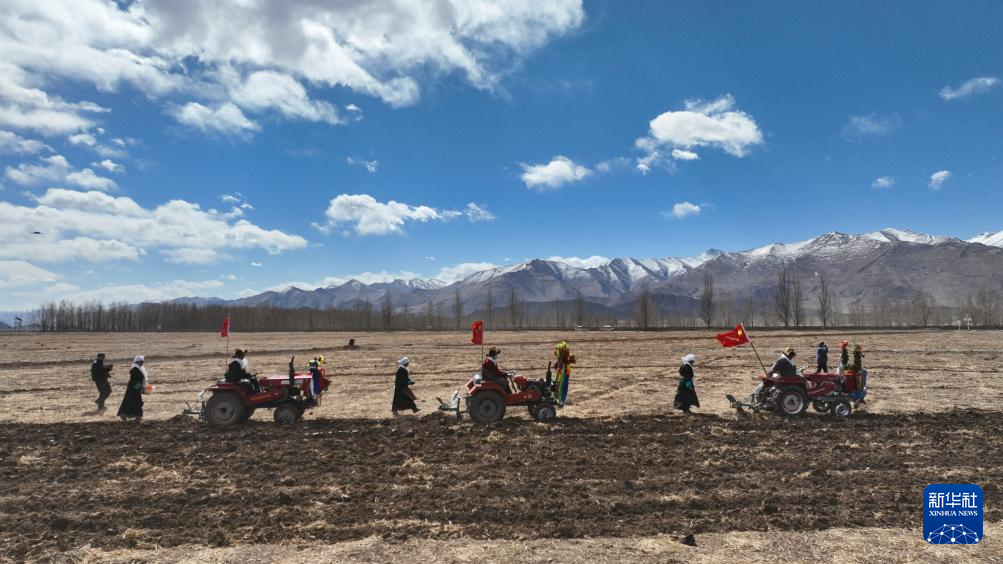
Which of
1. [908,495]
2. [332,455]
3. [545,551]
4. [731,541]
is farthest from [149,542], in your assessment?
[908,495]

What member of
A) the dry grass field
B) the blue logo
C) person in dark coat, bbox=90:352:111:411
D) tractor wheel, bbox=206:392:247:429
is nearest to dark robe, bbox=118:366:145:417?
the dry grass field

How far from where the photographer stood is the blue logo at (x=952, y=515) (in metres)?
5.76

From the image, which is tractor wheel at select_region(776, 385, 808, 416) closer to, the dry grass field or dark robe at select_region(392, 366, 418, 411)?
the dry grass field

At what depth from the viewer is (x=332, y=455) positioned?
9.05m

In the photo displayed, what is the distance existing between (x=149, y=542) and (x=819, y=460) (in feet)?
31.7

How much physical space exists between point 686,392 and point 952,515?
643 cm

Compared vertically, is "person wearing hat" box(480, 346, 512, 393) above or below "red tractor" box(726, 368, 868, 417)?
above

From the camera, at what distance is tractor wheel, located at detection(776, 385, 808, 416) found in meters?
12.0

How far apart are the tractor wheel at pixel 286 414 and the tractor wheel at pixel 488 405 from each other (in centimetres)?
403

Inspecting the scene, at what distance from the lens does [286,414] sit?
38.4ft

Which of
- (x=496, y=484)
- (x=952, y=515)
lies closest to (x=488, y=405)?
(x=496, y=484)

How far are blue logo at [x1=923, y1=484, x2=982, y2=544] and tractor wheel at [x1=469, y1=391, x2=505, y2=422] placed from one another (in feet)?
24.5

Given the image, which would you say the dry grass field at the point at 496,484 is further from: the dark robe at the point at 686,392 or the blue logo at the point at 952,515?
the dark robe at the point at 686,392

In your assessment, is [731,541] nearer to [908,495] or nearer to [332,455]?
[908,495]
